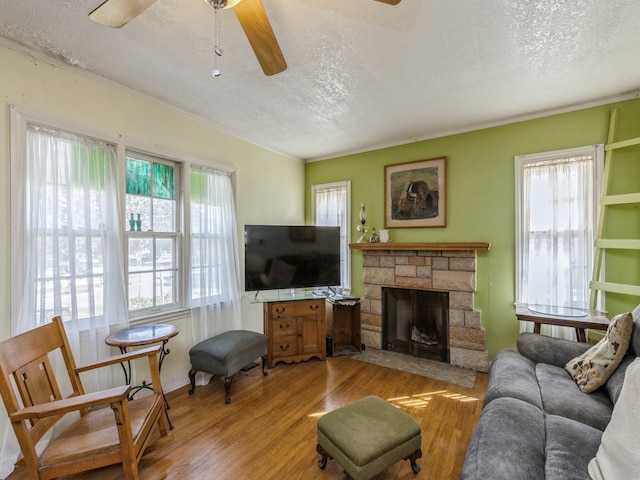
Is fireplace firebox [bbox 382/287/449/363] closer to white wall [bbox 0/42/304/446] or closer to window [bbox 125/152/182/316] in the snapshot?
white wall [bbox 0/42/304/446]

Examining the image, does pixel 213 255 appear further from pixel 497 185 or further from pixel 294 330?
pixel 497 185

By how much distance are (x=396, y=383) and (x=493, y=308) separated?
4.50ft

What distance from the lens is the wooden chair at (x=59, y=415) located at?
1.30 meters

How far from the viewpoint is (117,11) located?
1.27 m

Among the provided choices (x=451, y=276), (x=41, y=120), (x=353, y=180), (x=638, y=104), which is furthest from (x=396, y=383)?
(x=41, y=120)

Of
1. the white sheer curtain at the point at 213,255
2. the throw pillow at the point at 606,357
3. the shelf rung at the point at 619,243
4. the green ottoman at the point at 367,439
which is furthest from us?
the white sheer curtain at the point at 213,255

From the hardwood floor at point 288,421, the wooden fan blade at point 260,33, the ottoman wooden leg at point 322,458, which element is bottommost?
the hardwood floor at point 288,421

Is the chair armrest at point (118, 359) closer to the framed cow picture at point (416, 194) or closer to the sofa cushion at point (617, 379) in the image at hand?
the sofa cushion at point (617, 379)

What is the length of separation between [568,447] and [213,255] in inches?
118

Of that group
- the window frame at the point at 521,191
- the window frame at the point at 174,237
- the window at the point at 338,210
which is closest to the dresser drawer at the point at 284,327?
the window frame at the point at 174,237

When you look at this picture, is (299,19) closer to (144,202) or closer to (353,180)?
(144,202)

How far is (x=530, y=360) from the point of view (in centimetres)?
223

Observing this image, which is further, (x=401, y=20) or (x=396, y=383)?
(x=396, y=383)

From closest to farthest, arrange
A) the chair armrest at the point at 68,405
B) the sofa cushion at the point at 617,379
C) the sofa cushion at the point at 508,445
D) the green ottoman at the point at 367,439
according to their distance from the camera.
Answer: the sofa cushion at the point at 508,445, the chair armrest at the point at 68,405, the green ottoman at the point at 367,439, the sofa cushion at the point at 617,379
